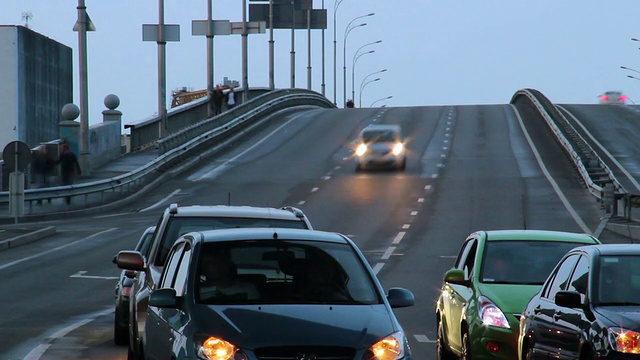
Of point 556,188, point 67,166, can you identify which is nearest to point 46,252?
point 67,166

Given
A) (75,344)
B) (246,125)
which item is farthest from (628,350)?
(246,125)

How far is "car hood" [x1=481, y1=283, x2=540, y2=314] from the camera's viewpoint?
11.6 metres

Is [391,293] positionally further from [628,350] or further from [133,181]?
[133,181]

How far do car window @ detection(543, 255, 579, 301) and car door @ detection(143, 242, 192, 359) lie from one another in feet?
9.48

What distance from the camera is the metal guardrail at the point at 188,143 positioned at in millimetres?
39312

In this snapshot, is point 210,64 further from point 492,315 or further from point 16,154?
point 492,315

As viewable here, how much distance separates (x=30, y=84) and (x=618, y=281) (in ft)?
255

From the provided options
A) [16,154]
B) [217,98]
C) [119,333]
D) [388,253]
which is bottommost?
[388,253]

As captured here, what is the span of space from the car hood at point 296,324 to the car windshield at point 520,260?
3.86 meters

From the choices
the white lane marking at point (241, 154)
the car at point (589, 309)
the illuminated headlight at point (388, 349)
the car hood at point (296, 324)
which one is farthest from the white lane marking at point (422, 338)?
the white lane marking at point (241, 154)

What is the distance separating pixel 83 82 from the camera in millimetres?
44125

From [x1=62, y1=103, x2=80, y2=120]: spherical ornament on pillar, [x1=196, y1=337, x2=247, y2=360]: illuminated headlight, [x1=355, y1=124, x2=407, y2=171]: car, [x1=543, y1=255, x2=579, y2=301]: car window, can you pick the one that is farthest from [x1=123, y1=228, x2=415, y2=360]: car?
[x1=355, y1=124, x2=407, y2=171]: car

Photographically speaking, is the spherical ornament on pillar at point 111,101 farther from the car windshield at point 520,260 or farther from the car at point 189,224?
the car windshield at point 520,260

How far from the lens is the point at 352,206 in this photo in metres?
38.4
